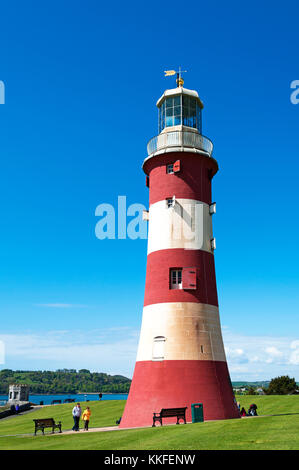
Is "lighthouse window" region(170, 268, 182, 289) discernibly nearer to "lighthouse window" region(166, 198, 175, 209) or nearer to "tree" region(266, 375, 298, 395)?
"lighthouse window" region(166, 198, 175, 209)

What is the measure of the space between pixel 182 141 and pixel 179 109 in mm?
2696

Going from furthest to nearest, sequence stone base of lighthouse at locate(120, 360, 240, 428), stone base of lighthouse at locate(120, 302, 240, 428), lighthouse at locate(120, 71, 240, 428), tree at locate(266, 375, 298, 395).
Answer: tree at locate(266, 375, 298, 395)
lighthouse at locate(120, 71, 240, 428)
stone base of lighthouse at locate(120, 302, 240, 428)
stone base of lighthouse at locate(120, 360, 240, 428)

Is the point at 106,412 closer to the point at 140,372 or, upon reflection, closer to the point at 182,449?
the point at 140,372

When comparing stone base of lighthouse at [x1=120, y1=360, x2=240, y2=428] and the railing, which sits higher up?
the railing

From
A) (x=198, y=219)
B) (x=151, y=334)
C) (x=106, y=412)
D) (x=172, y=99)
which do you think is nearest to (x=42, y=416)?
(x=106, y=412)

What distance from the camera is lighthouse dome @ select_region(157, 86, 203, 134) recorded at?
1112 inches

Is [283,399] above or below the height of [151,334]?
below

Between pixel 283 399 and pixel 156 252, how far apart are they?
2390cm

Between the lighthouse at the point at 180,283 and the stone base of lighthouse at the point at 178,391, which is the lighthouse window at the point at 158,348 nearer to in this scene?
the lighthouse at the point at 180,283

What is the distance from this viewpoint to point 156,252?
2612 cm

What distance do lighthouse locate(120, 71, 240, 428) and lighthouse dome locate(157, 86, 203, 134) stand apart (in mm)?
65

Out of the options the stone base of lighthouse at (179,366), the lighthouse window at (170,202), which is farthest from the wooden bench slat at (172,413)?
the lighthouse window at (170,202)

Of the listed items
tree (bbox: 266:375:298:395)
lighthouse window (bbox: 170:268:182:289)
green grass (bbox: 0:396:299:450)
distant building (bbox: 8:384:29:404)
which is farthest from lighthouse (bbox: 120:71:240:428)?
distant building (bbox: 8:384:29:404)

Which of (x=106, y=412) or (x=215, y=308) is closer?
(x=215, y=308)
